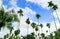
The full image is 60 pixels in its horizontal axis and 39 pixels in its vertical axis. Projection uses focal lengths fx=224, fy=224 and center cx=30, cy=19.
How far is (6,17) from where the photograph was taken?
161ft

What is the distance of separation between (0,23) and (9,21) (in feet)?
6.45

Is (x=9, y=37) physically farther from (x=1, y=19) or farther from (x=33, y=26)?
(x=1, y=19)

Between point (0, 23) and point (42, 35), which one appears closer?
point (0, 23)

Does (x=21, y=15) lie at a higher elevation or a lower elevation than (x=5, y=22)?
higher

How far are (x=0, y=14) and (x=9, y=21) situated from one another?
3.37m

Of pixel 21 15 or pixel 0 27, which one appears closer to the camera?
pixel 0 27

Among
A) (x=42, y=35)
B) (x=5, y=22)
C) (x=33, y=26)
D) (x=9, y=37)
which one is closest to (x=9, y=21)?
(x=5, y=22)

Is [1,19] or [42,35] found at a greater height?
[42,35]

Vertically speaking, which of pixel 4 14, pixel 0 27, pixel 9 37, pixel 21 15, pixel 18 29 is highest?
pixel 21 15

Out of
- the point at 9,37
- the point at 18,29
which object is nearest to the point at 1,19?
the point at 9,37

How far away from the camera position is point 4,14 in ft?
162

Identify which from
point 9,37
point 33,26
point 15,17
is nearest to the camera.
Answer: point 15,17

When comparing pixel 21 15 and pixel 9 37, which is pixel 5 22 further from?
pixel 21 15

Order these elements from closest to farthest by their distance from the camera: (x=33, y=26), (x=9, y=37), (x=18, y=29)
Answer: (x=9, y=37) < (x=18, y=29) < (x=33, y=26)
